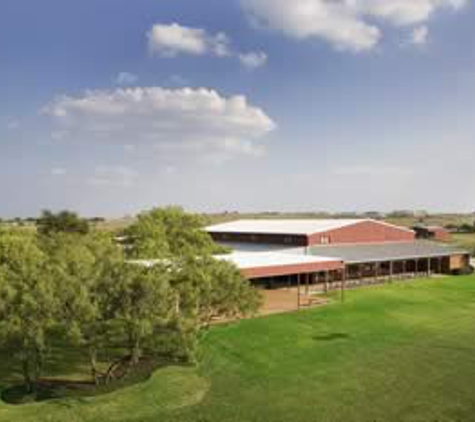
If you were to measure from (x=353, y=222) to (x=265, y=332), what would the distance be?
91.4 feet

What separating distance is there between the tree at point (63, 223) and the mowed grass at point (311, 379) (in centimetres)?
2882

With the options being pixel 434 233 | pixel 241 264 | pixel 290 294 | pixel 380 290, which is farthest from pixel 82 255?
pixel 434 233

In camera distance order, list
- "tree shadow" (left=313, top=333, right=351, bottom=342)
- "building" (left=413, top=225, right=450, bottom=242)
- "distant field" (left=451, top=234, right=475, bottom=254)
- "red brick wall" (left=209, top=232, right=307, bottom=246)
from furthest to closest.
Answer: "building" (left=413, top=225, right=450, bottom=242) → "distant field" (left=451, top=234, right=475, bottom=254) → "red brick wall" (left=209, top=232, right=307, bottom=246) → "tree shadow" (left=313, top=333, right=351, bottom=342)

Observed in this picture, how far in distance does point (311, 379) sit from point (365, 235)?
35150mm

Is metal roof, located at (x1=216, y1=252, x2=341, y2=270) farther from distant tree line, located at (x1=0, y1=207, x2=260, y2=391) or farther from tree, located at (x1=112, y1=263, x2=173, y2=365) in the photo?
tree, located at (x1=112, y1=263, x2=173, y2=365)

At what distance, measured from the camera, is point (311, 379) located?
19047mm

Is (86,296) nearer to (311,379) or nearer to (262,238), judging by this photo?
(311,379)

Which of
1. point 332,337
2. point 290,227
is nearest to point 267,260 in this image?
point 332,337

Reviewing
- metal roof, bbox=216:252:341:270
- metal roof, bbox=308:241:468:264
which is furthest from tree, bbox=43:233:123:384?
metal roof, bbox=308:241:468:264

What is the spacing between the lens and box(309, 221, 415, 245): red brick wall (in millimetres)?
49062

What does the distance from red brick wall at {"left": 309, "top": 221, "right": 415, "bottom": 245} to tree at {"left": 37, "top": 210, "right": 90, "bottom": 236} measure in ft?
81.1

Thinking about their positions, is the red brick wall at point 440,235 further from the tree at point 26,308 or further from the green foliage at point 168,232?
the tree at point 26,308

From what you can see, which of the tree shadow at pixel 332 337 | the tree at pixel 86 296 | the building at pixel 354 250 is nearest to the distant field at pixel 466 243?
the building at pixel 354 250

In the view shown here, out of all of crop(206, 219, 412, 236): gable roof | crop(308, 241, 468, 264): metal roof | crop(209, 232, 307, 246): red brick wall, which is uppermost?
crop(206, 219, 412, 236): gable roof
